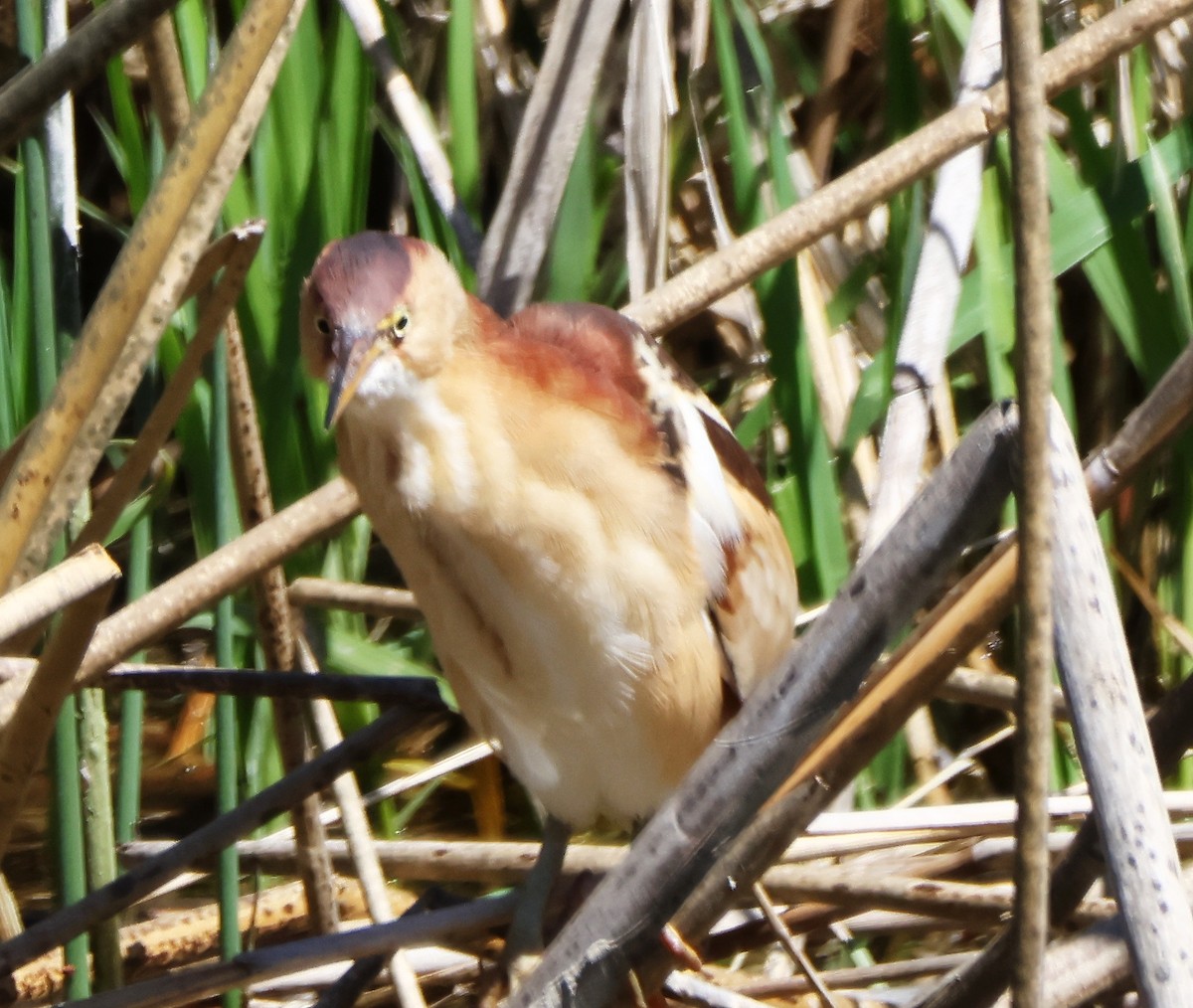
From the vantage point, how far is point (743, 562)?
1.31 meters

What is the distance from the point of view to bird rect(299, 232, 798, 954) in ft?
3.59

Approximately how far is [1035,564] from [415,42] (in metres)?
1.27

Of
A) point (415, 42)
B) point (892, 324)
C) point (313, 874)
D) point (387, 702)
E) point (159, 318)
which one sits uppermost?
point (415, 42)

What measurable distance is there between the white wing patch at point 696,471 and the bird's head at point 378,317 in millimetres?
196

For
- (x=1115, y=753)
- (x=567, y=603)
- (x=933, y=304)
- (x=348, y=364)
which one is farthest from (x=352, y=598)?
(x=1115, y=753)

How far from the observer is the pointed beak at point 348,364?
3.37ft

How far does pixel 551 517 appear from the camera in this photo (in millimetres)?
1135

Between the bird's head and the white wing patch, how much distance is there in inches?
7.7

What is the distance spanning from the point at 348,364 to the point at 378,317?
0.04m

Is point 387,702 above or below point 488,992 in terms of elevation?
above

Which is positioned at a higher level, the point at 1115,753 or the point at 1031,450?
the point at 1031,450

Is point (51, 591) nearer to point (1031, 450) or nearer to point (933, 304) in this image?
point (1031, 450)

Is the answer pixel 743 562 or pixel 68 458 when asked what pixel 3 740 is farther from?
pixel 743 562

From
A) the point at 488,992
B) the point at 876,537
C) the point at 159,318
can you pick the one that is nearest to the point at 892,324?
the point at 876,537
